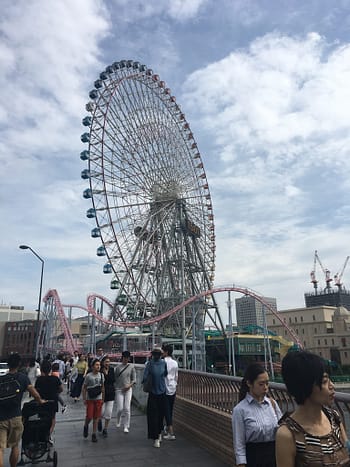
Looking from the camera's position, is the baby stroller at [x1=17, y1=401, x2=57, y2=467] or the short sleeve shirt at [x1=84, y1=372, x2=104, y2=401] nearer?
the baby stroller at [x1=17, y1=401, x2=57, y2=467]

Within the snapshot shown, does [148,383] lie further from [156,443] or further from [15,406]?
[15,406]

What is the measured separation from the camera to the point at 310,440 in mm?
2189

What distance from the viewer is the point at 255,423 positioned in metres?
3.62

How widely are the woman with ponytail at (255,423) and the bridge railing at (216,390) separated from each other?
44.6 inches

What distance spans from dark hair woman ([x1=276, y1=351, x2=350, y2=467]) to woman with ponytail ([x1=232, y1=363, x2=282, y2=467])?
1.35 meters

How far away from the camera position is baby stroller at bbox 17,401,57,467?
6.22 m

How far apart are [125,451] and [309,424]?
588 cm

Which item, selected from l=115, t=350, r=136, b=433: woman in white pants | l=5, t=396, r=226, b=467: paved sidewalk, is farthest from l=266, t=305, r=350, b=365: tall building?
l=5, t=396, r=226, b=467: paved sidewalk

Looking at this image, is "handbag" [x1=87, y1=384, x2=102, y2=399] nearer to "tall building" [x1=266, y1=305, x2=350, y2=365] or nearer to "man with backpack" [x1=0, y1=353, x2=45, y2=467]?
"man with backpack" [x1=0, y1=353, x2=45, y2=467]

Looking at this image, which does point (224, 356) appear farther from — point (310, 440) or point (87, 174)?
point (310, 440)

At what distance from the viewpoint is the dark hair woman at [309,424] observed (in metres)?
2.16

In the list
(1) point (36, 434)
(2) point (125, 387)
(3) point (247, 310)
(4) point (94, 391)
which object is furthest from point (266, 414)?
(3) point (247, 310)

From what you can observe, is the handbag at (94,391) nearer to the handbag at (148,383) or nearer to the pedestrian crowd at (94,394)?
the pedestrian crowd at (94,394)

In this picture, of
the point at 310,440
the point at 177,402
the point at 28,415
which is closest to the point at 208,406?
the point at 177,402
